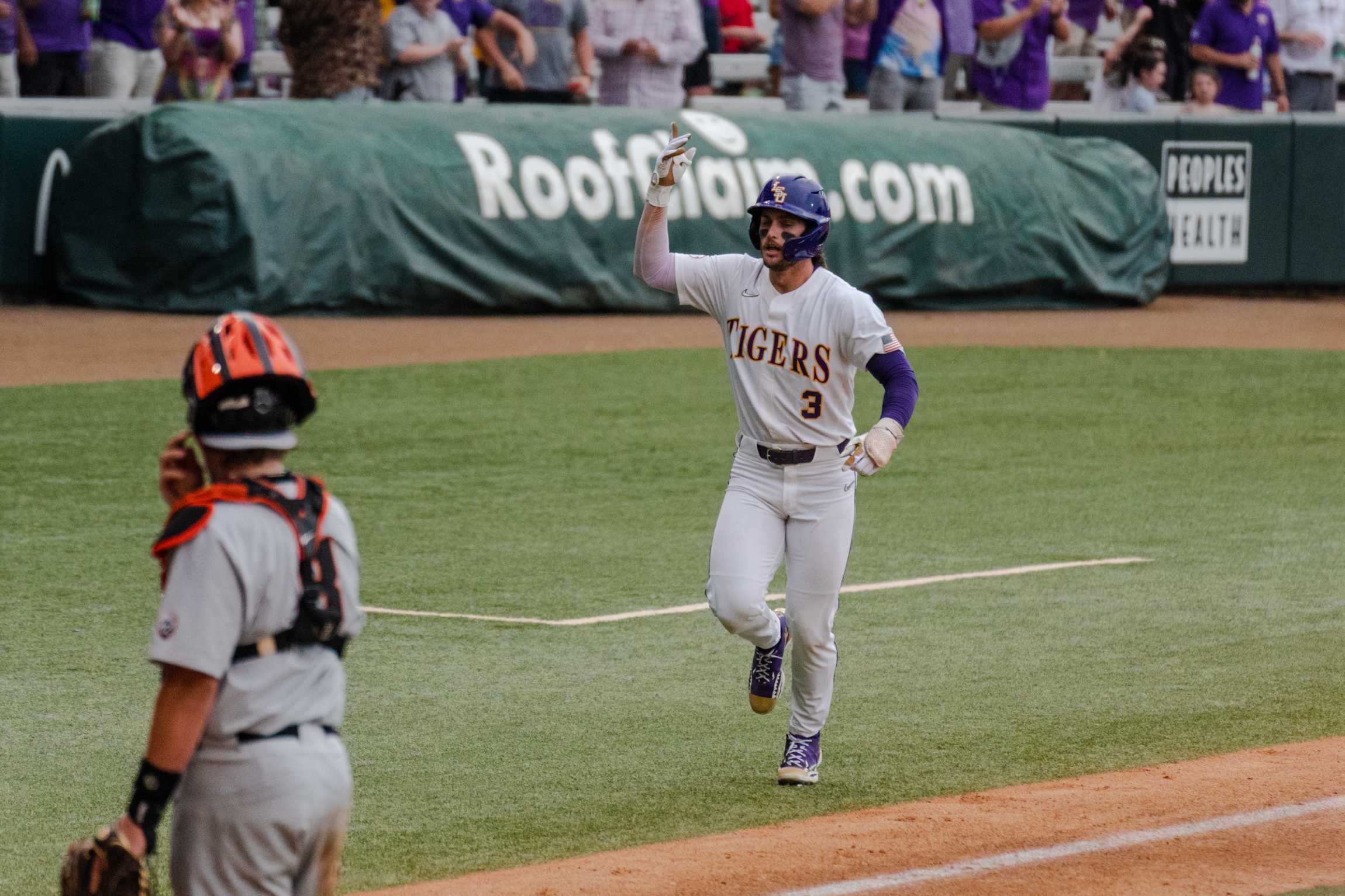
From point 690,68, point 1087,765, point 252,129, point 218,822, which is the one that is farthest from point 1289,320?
point 218,822

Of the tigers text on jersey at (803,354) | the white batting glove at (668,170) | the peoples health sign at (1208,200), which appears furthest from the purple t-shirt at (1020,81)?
the tigers text on jersey at (803,354)

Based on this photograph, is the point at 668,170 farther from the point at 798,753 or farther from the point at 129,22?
the point at 129,22

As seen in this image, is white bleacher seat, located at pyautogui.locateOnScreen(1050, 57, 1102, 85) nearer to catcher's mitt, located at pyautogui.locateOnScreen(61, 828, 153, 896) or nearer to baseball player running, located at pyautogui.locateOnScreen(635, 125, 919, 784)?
baseball player running, located at pyautogui.locateOnScreen(635, 125, 919, 784)

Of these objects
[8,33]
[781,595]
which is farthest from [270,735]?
[8,33]

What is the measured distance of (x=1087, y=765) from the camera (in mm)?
6648

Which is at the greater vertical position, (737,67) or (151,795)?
(151,795)

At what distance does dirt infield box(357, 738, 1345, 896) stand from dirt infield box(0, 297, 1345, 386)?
9.79 metres

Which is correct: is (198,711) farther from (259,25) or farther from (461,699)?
(259,25)

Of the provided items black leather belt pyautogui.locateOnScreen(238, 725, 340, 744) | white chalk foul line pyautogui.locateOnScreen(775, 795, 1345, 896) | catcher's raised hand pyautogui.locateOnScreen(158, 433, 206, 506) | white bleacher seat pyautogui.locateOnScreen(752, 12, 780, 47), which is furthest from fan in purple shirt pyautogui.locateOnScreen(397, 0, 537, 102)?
black leather belt pyautogui.locateOnScreen(238, 725, 340, 744)

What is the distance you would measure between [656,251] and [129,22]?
11540 mm

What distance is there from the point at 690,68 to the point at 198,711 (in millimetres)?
18228

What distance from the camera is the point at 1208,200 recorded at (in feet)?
75.2

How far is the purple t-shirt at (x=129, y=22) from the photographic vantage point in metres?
17.0

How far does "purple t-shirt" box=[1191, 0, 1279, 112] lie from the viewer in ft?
71.7
